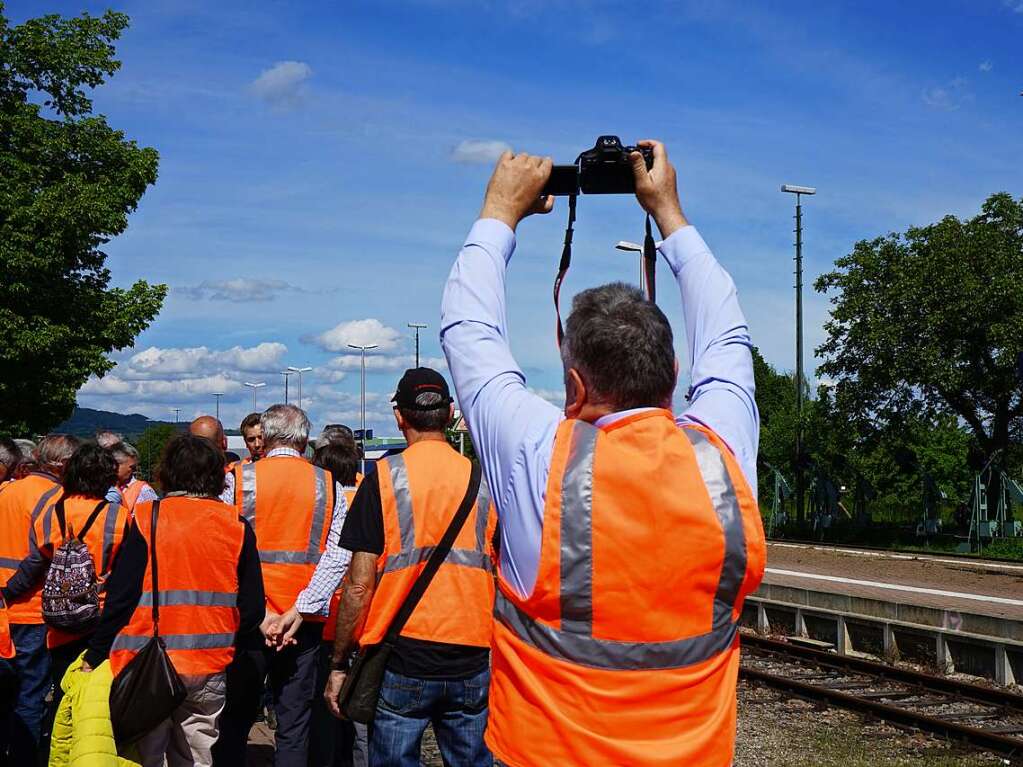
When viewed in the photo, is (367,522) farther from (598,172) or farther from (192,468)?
(598,172)

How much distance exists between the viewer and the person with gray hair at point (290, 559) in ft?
18.9

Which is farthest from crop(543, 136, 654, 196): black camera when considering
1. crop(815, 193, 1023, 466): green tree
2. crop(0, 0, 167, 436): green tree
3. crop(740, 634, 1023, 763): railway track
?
crop(815, 193, 1023, 466): green tree

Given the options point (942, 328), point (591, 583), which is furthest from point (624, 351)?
point (942, 328)

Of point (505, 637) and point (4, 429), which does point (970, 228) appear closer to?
point (4, 429)

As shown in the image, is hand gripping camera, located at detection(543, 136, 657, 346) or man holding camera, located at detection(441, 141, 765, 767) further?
hand gripping camera, located at detection(543, 136, 657, 346)

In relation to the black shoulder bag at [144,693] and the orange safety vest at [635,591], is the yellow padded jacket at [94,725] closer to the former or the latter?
the black shoulder bag at [144,693]

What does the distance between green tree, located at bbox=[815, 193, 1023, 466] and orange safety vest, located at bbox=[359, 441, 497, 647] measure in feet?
94.4

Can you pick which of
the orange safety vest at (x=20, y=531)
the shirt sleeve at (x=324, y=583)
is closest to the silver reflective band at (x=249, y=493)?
the shirt sleeve at (x=324, y=583)

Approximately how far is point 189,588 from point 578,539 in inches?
130

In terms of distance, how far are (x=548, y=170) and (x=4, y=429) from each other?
22420 millimetres

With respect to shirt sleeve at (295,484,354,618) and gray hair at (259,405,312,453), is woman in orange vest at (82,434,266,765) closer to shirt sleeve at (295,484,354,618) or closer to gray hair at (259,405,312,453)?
shirt sleeve at (295,484,354,618)

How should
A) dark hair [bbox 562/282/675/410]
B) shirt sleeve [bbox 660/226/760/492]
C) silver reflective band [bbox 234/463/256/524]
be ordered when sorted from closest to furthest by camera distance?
1. dark hair [bbox 562/282/675/410]
2. shirt sleeve [bbox 660/226/760/492]
3. silver reflective band [bbox 234/463/256/524]

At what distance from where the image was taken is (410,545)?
431 cm

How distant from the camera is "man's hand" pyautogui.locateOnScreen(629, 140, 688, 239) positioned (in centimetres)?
258
